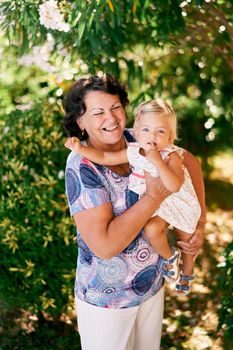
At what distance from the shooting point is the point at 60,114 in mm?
3639

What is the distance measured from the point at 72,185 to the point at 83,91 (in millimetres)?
363

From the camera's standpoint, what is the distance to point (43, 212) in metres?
3.42

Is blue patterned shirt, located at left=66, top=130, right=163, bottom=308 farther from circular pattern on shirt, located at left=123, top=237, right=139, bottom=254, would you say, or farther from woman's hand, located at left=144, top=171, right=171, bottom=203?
woman's hand, located at left=144, top=171, right=171, bottom=203

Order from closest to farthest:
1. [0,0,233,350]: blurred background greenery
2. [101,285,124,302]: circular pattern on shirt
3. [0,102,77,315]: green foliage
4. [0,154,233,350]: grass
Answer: [101,285,124,302]: circular pattern on shirt
[0,0,233,350]: blurred background greenery
[0,102,77,315]: green foliage
[0,154,233,350]: grass

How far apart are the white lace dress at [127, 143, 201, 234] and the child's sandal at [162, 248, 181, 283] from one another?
0.37ft

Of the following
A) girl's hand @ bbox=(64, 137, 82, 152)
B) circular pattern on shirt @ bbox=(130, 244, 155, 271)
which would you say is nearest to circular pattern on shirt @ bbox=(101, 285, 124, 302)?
circular pattern on shirt @ bbox=(130, 244, 155, 271)

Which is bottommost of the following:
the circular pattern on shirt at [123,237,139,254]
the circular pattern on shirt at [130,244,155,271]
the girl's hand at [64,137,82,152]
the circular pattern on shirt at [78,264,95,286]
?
the circular pattern on shirt at [78,264,95,286]

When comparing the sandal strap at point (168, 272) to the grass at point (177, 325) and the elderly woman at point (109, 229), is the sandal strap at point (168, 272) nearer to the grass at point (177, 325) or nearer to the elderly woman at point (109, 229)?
the elderly woman at point (109, 229)

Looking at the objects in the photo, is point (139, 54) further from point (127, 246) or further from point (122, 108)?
point (127, 246)

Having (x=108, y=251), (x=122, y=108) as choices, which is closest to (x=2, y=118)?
(x=122, y=108)

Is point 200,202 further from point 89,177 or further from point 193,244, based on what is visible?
point 89,177

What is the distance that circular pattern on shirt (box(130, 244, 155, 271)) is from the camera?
7.95ft

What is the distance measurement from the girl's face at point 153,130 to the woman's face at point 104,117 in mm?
98

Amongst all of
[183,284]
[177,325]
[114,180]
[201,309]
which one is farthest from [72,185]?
[201,309]
